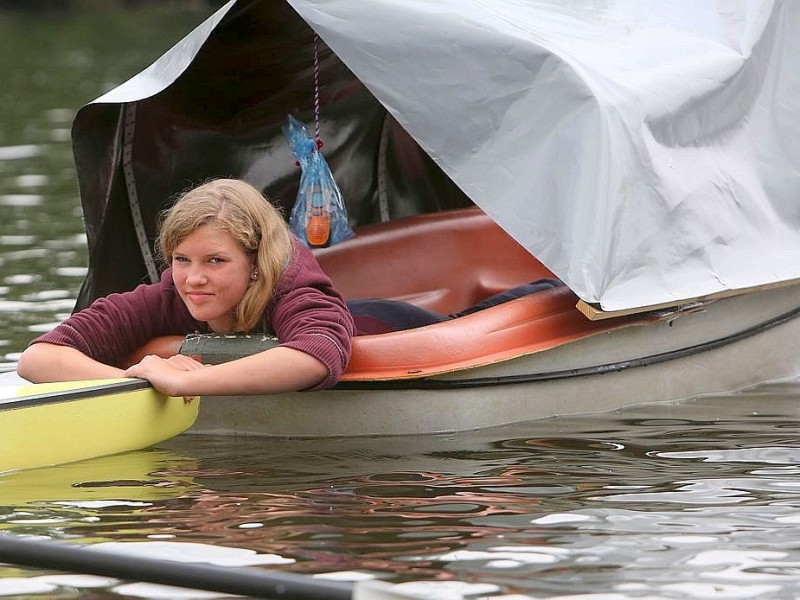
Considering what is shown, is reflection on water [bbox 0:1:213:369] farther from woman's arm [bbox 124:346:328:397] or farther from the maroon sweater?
woman's arm [bbox 124:346:328:397]

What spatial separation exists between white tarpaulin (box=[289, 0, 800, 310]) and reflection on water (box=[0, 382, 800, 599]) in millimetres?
560

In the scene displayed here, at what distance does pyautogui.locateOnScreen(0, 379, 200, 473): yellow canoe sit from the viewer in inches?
192

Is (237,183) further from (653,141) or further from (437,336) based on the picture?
(653,141)

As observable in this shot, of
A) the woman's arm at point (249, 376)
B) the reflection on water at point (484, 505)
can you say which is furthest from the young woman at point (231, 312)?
the reflection on water at point (484, 505)

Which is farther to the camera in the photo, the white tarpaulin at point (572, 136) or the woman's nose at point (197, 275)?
the white tarpaulin at point (572, 136)

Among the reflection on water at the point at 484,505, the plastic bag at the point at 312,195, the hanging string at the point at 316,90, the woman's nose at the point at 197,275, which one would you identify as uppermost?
the hanging string at the point at 316,90

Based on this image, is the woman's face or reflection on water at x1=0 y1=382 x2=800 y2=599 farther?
the woman's face

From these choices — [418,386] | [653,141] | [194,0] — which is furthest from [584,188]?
[194,0]

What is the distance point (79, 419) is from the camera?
197 inches

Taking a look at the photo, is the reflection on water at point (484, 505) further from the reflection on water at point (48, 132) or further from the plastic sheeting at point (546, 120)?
the reflection on water at point (48, 132)

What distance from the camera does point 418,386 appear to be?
5434 mm

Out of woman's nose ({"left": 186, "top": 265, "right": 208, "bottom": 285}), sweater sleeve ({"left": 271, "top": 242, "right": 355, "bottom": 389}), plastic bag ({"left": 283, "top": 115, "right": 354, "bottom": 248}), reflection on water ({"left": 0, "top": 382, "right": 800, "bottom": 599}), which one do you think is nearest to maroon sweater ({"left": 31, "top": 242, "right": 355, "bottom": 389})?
sweater sleeve ({"left": 271, "top": 242, "right": 355, "bottom": 389})

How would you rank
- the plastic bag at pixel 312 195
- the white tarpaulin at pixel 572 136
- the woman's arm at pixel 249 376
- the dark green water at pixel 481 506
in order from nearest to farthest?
the dark green water at pixel 481 506 < the woman's arm at pixel 249 376 < the white tarpaulin at pixel 572 136 < the plastic bag at pixel 312 195

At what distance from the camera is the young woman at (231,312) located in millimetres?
5059
